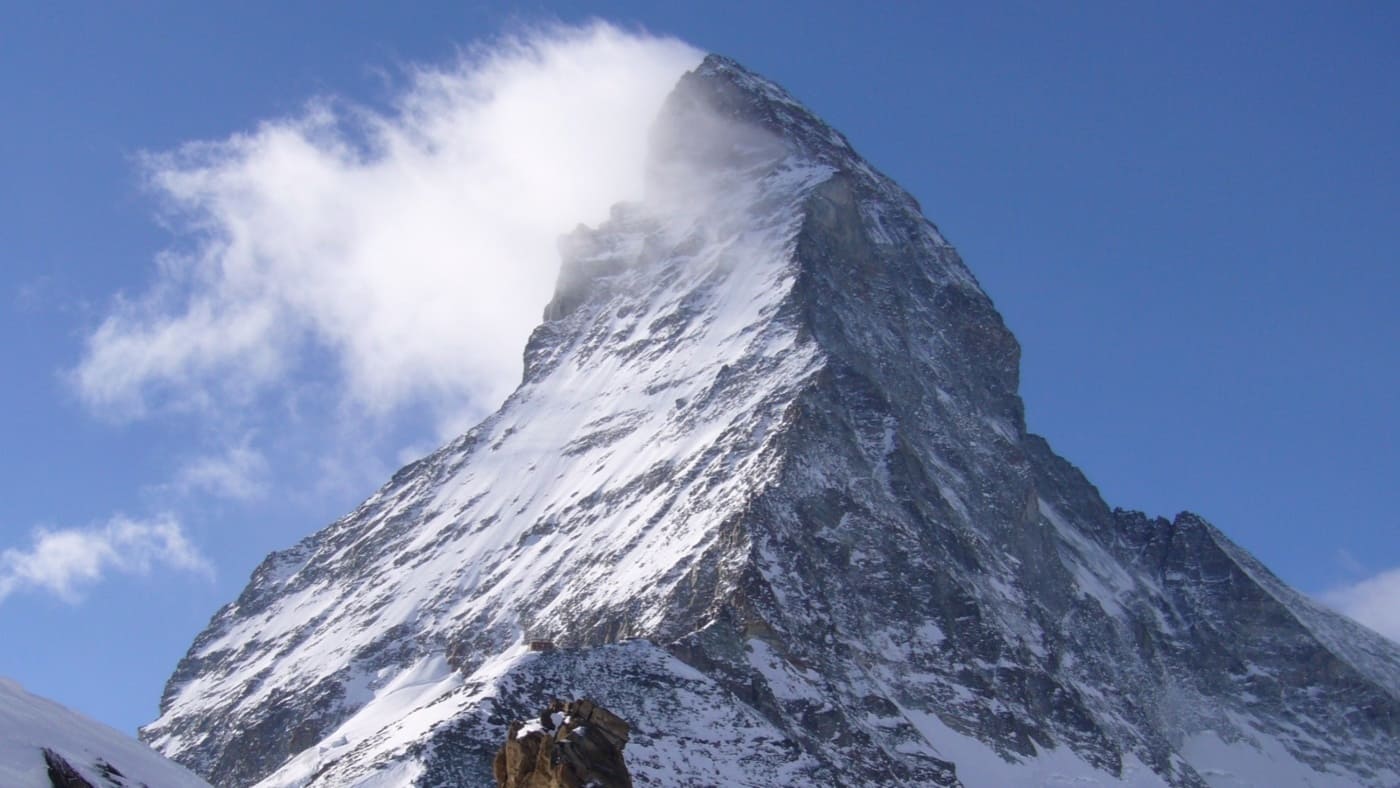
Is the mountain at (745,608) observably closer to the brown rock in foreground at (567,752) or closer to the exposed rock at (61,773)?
the brown rock in foreground at (567,752)

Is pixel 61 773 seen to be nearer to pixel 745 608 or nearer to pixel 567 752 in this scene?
pixel 567 752

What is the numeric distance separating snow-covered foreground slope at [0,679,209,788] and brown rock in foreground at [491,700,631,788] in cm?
731

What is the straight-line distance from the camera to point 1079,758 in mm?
138875

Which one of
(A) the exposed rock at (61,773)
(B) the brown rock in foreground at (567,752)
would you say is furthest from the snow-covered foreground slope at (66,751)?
(B) the brown rock in foreground at (567,752)

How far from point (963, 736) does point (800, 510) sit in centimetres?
2143

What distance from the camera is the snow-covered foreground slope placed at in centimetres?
2412

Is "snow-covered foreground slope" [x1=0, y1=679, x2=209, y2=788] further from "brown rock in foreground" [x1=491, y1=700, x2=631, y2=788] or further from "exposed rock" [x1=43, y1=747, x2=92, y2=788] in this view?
"brown rock in foreground" [x1=491, y1=700, x2=631, y2=788]

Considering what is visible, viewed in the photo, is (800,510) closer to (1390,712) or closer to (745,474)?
(745,474)

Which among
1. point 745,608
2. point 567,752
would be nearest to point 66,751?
point 567,752

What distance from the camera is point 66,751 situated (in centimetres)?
2556

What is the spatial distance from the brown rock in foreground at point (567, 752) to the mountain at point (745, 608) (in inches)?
1618

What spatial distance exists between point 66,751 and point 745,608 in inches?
3657

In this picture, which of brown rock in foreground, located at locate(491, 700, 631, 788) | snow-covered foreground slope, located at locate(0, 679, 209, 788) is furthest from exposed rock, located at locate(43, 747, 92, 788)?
brown rock in foreground, located at locate(491, 700, 631, 788)

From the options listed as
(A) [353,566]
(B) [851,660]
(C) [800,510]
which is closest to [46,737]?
(B) [851,660]
